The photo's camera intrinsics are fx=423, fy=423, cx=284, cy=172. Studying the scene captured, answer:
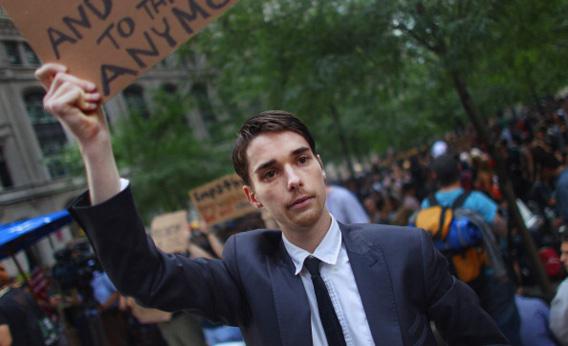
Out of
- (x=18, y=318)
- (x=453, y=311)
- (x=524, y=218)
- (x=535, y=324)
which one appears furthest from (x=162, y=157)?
(x=453, y=311)

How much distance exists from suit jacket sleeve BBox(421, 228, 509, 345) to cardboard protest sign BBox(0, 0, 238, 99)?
1.04 m

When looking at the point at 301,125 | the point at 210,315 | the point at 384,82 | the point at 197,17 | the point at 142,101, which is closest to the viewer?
the point at 197,17

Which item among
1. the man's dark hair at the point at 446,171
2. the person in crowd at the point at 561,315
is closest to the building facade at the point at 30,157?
the man's dark hair at the point at 446,171

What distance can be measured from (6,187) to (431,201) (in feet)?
74.4

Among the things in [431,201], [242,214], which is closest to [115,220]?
[431,201]

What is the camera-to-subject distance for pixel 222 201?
587 centimetres

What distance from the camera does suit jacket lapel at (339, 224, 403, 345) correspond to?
1266 millimetres

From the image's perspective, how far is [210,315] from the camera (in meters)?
1.41

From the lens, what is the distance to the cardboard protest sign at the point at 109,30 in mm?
1247

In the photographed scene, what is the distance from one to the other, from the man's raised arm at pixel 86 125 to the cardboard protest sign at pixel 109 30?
8cm

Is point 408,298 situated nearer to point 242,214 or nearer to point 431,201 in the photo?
point 431,201

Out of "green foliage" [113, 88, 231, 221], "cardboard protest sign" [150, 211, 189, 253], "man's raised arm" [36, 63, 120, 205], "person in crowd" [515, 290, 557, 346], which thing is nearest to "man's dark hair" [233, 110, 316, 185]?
"man's raised arm" [36, 63, 120, 205]

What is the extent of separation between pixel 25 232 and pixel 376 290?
3.90 m

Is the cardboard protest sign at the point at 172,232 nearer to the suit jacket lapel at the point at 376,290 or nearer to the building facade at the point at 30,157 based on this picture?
the suit jacket lapel at the point at 376,290
